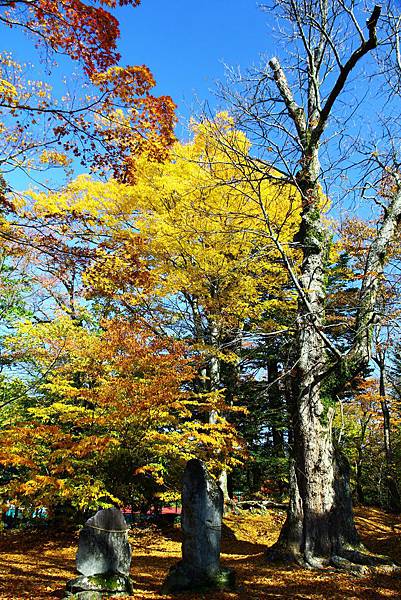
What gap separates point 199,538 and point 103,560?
1473 mm

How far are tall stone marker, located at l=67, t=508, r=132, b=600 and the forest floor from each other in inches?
11.0

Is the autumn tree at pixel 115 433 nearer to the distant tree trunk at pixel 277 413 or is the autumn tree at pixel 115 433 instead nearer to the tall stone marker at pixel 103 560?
the tall stone marker at pixel 103 560

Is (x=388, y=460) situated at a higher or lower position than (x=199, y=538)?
higher

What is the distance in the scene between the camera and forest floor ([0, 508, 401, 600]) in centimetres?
543

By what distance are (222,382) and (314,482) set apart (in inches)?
438

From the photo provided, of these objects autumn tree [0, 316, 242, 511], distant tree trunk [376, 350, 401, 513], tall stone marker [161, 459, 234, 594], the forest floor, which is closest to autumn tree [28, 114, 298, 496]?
autumn tree [0, 316, 242, 511]

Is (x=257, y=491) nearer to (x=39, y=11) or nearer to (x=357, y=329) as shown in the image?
(x=357, y=329)

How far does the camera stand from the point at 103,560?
6.09 m

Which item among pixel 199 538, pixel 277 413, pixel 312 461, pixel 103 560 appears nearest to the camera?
pixel 199 538

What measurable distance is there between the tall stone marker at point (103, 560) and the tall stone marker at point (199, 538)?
747 millimetres

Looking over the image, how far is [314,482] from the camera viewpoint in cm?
688

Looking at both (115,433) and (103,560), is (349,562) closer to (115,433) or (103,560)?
(103,560)

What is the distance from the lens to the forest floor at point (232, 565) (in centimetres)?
543

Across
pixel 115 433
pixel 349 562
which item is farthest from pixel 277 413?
pixel 349 562
